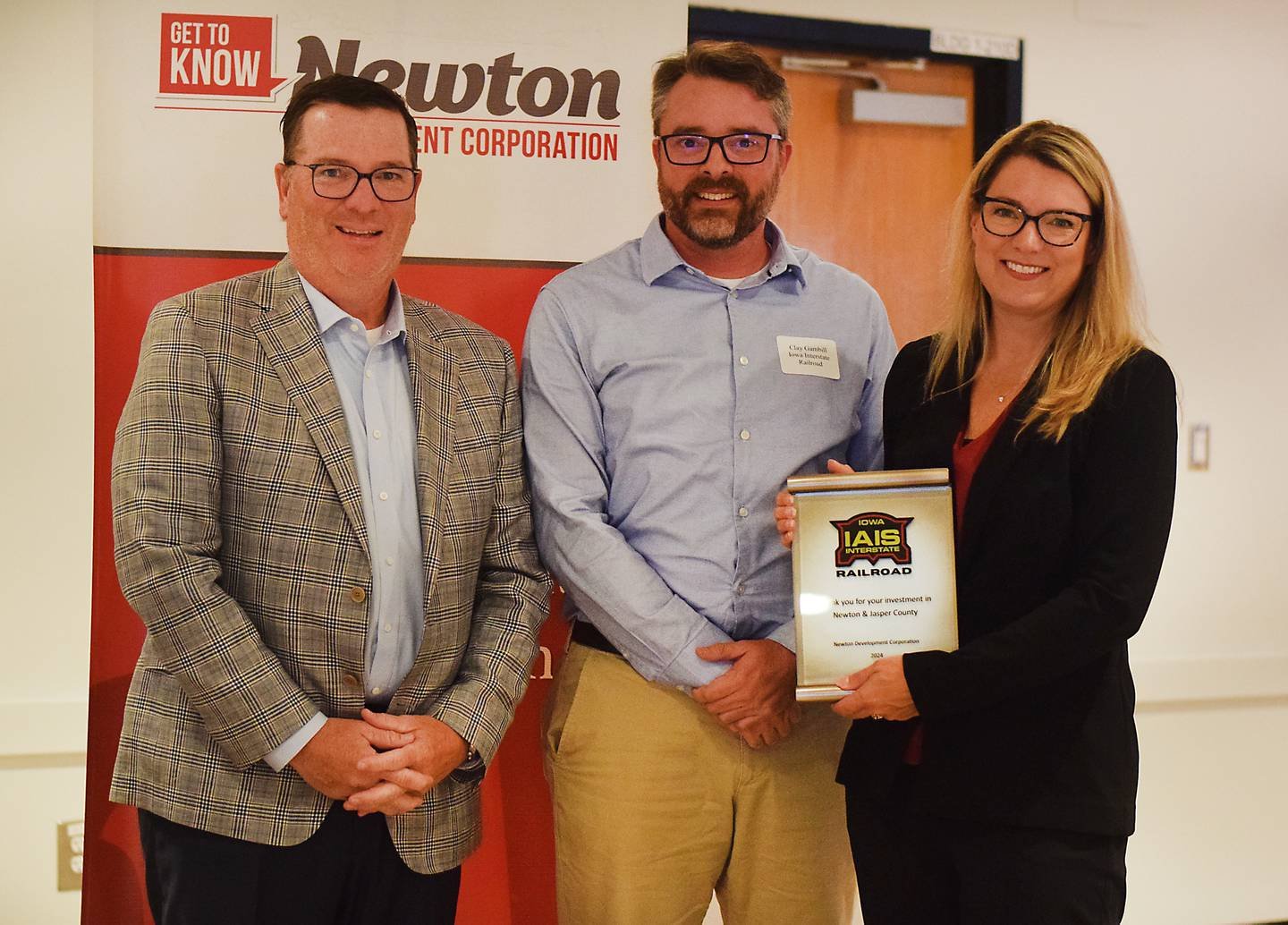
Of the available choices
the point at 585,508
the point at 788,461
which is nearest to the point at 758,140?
the point at 788,461

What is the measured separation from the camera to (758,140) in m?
2.33

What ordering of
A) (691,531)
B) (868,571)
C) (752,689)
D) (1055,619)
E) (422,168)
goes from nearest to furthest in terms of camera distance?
(1055,619)
(868,571)
(752,689)
(691,531)
(422,168)

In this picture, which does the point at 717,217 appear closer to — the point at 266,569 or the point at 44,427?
the point at 266,569

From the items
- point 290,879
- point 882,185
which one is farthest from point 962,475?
point 882,185

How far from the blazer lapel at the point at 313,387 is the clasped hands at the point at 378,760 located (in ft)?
0.97

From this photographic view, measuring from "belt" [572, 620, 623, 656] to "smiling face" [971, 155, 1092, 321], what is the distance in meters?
1.01

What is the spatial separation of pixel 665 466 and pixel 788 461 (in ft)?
0.83

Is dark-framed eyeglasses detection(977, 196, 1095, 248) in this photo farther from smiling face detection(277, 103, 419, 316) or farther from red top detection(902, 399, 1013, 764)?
smiling face detection(277, 103, 419, 316)

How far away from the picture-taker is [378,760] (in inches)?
72.3

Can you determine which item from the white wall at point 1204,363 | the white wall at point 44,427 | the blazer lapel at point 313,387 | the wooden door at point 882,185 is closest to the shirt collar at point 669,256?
the blazer lapel at point 313,387

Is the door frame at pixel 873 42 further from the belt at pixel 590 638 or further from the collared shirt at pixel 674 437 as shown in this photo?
the belt at pixel 590 638

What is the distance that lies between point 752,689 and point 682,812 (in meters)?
0.31

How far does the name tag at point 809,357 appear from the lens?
7.63 ft

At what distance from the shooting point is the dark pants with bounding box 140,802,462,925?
1.85 m
